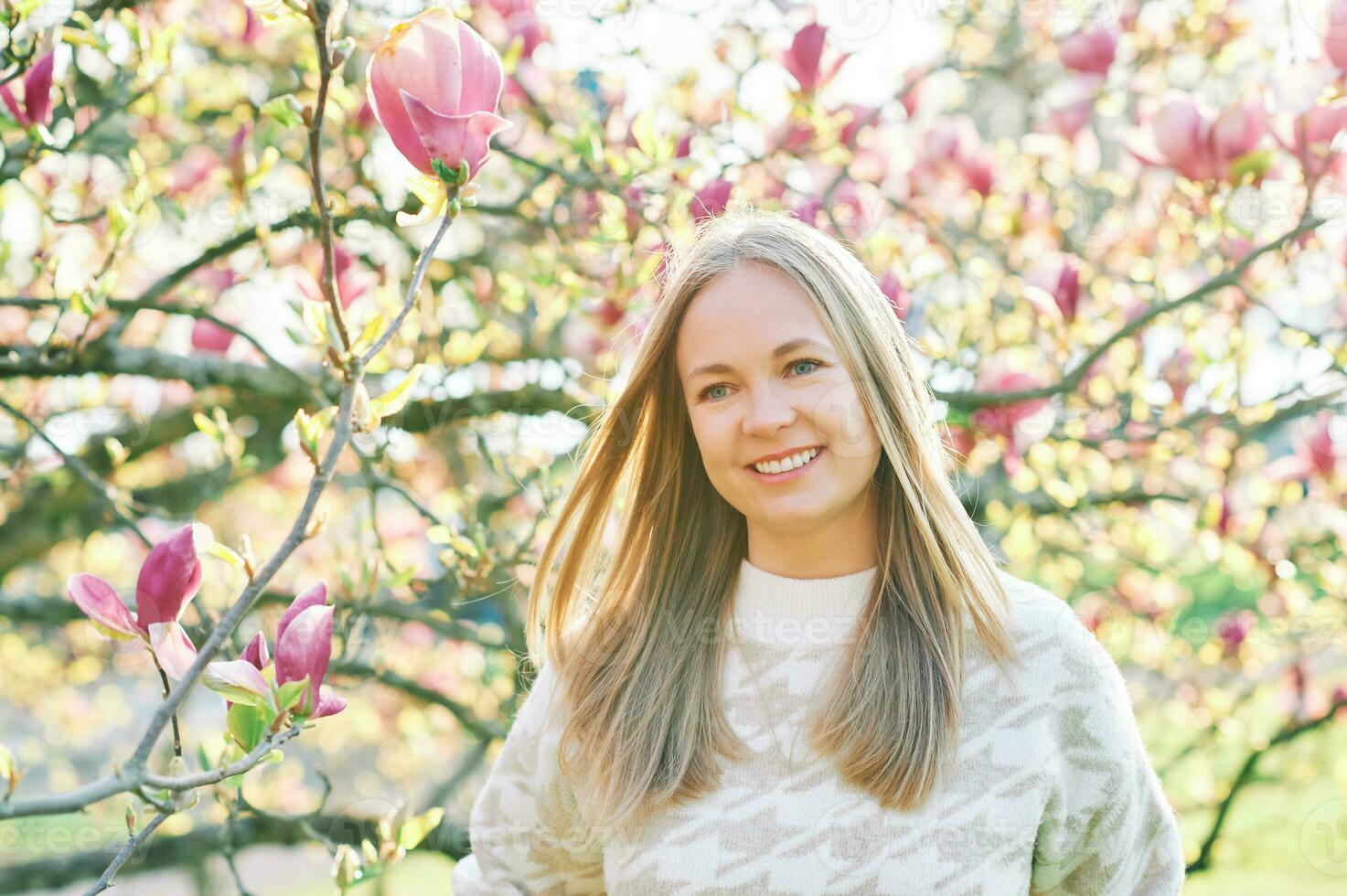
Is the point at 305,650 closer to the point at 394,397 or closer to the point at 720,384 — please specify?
the point at 394,397

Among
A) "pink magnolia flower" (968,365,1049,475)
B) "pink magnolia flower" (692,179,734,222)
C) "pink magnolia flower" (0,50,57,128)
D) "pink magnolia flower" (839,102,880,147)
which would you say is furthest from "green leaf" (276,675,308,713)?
"pink magnolia flower" (839,102,880,147)

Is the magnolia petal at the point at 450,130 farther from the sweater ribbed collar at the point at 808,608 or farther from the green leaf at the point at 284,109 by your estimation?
the sweater ribbed collar at the point at 808,608

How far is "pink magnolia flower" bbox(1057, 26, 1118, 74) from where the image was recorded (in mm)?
2564

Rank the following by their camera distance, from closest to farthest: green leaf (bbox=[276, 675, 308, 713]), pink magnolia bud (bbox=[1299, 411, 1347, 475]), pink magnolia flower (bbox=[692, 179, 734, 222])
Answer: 1. green leaf (bbox=[276, 675, 308, 713])
2. pink magnolia flower (bbox=[692, 179, 734, 222])
3. pink magnolia bud (bbox=[1299, 411, 1347, 475])

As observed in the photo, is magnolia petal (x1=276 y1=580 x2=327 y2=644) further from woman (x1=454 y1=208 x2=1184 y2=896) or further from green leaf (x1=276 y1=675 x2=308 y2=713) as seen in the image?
woman (x1=454 y1=208 x2=1184 y2=896)

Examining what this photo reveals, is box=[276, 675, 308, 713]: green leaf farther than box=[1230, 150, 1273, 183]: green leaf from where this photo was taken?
No

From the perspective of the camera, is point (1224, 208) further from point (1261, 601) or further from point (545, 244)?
point (545, 244)

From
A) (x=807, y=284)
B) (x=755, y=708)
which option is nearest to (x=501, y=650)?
(x=755, y=708)

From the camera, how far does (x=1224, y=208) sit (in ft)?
6.63

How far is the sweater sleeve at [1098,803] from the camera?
1355 millimetres

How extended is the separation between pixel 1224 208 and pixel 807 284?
1.00 metres

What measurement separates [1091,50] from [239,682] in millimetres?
2314

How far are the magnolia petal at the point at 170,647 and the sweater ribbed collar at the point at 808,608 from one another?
76cm

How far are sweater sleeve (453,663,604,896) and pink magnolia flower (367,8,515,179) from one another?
0.81 m
